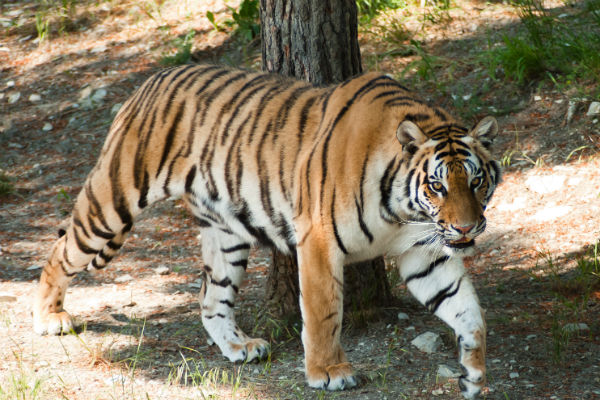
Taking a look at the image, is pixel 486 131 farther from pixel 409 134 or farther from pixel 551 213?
pixel 551 213

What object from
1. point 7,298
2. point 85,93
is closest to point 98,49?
point 85,93

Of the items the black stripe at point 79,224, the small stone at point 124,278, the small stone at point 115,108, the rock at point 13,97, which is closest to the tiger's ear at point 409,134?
the black stripe at point 79,224

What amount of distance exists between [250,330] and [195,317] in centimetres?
43

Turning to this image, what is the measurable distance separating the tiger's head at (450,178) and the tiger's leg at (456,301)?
378 mm

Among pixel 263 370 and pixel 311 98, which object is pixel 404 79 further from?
pixel 263 370

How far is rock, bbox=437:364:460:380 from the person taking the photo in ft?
13.0

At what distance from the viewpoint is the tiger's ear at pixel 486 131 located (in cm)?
353

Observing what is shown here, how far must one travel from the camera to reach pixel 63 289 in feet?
15.8

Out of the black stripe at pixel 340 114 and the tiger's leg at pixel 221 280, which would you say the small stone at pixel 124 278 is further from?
the black stripe at pixel 340 114

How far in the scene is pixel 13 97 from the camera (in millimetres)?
8922

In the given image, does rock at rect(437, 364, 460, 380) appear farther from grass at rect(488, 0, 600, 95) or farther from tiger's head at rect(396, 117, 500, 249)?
grass at rect(488, 0, 600, 95)

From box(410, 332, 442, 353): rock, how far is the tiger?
15.4 inches

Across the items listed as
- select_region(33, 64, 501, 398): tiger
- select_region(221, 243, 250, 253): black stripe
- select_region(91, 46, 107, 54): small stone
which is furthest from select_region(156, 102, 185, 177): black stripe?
select_region(91, 46, 107, 54): small stone

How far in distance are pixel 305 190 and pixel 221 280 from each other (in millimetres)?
1133
